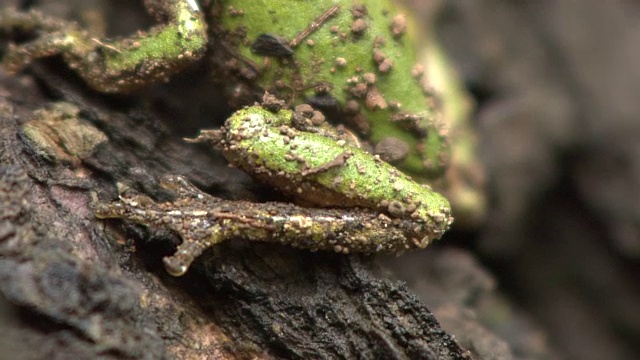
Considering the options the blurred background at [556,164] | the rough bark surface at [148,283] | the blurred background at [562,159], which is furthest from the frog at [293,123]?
the blurred background at [562,159]

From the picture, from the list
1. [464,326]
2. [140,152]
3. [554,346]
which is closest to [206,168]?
[140,152]

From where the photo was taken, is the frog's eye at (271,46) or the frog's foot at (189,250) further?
the frog's eye at (271,46)

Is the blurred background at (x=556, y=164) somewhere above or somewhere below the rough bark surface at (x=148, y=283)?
above

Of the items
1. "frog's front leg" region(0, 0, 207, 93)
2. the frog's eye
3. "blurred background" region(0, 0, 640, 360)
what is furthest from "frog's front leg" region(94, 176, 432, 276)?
"blurred background" region(0, 0, 640, 360)

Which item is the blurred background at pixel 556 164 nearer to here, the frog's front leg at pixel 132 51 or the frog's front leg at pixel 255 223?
the frog's front leg at pixel 255 223

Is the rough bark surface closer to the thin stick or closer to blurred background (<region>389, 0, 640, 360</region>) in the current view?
the thin stick

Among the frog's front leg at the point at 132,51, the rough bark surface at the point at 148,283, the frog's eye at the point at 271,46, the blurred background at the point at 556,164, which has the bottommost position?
the rough bark surface at the point at 148,283
